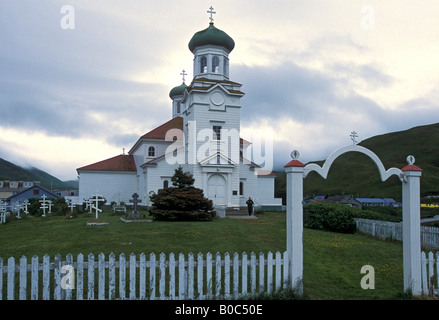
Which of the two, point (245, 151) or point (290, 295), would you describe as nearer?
point (290, 295)

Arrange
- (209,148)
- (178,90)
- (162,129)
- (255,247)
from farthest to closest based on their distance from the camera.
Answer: (178,90)
(162,129)
(209,148)
(255,247)

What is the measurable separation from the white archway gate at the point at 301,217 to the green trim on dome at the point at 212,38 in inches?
1087

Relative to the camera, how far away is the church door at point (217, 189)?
31625 mm

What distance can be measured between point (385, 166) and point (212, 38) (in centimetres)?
10671

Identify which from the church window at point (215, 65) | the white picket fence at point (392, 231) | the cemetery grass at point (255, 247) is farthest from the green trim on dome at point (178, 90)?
the white picket fence at point (392, 231)

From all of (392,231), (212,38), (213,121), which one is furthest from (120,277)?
(212,38)

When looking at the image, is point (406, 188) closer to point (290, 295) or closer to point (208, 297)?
point (290, 295)

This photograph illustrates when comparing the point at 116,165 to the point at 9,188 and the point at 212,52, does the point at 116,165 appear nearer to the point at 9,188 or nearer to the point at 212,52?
the point at 212,52

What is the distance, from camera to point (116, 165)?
4128 centimetres

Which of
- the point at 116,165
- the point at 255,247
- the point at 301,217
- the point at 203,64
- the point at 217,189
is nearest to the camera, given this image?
the point at 301,217

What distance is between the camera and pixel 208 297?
26.6ft

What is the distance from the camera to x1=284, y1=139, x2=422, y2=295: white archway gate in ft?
28.2
